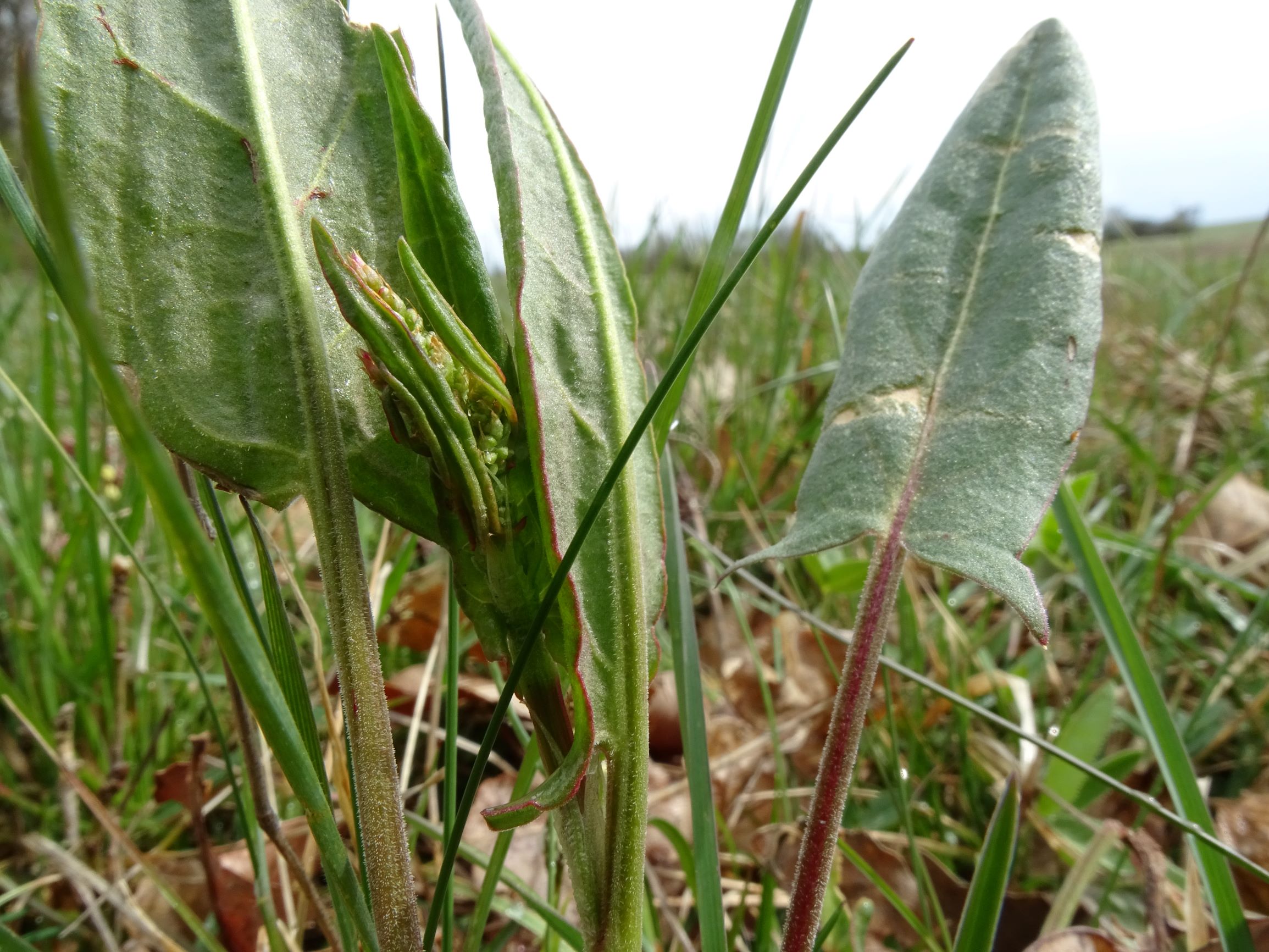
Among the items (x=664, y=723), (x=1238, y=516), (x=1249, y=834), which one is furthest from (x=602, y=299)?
(x=1238, y=516)

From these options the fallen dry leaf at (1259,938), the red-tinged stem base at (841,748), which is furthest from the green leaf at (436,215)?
the fallen dry leaf at (1259,938)

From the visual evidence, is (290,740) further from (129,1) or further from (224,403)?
(129,1)

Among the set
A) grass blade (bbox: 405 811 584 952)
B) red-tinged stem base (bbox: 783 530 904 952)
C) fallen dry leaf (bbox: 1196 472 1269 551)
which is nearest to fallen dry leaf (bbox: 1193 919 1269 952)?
red-tinged stem base (bbox: 783 530 904 952)

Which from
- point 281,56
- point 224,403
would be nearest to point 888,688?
point 224,403

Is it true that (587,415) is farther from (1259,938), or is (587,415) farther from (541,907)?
(1259,938)

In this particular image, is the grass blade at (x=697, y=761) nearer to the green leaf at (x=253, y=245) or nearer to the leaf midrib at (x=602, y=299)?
the leaf midrib at (x=602, y=299)

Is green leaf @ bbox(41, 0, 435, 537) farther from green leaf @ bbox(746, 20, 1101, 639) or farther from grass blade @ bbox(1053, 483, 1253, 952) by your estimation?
grass blade @ bbox(1053, 483, 1253, 952)
